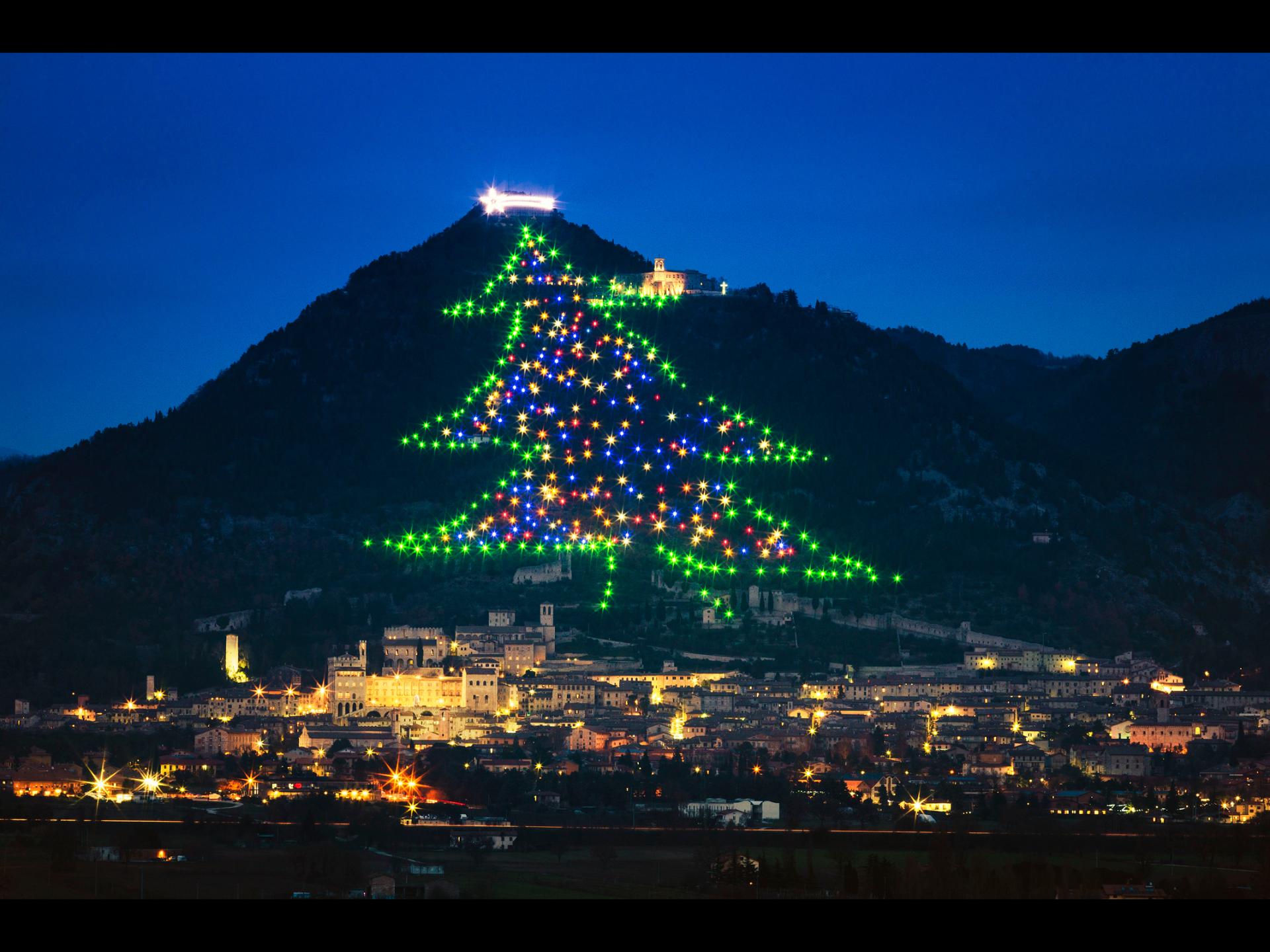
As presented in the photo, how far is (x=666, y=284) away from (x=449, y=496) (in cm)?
981

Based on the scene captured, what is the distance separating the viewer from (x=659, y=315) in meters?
51.8

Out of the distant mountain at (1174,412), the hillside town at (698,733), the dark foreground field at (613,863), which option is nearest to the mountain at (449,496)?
the distant mountain at (1174,412)

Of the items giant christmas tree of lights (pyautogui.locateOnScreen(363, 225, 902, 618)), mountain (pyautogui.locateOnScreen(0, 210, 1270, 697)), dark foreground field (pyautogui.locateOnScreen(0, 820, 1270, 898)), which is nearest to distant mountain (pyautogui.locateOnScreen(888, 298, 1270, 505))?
mountain (pyautogui.locateOnScreen(0, 210, 1270, 697))

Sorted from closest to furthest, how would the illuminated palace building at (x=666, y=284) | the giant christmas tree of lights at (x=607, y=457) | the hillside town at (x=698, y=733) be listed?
the hillside town at (x=698, y=733) < the giant christmas tree of lights at (x=607, y=457) < the illuminated palace building at (x=666, y=284)

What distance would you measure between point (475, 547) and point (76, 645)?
364 inches

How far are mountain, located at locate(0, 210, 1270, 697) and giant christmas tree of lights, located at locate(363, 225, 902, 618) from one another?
850 millimetres

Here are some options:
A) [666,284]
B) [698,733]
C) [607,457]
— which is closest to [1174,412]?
[666,284]

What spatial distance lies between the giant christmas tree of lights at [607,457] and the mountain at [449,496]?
33.5 inches

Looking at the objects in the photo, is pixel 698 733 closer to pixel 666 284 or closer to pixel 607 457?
pixel 607 457

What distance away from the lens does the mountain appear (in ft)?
136

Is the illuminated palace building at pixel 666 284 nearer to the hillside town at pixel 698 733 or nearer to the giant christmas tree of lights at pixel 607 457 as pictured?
the giant christmas tree of lights at pixel 607 457

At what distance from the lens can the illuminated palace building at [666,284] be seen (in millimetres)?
51781

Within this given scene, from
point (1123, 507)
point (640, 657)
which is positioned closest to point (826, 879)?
point (640, 657)
